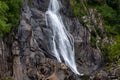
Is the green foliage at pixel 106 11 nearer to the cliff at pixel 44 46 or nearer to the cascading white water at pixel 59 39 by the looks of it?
the cliff at pixel 44 46

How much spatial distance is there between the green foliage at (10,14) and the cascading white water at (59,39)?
6.35 meters

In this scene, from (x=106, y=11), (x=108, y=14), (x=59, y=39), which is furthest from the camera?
(x=106, y=11)

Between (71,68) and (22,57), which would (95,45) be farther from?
(22,57)

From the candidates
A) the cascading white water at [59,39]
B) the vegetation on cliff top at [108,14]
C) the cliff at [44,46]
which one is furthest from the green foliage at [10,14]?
the vegetation on cliff top at [108,14]

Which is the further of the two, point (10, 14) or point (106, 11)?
point (106, 11)

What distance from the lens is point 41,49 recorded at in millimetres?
38312

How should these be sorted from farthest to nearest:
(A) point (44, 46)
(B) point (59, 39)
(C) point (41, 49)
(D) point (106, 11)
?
(D) point (106, 11)
(B) point (59, 39)
(A) point (44, 46)
(C) point (41, 49)

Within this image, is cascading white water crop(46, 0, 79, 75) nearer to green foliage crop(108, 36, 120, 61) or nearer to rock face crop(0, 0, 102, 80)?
rock face crop(0, 0, 102, 80)

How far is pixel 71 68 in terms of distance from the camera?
4069 cm

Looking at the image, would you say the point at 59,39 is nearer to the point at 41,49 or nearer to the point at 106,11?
the point at 41,49

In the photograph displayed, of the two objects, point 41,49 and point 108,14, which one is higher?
point 108,14

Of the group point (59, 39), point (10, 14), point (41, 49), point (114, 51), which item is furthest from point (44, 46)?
point (114, 51)

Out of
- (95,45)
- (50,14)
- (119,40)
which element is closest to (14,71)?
(50,14)

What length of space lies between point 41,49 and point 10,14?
549cm
